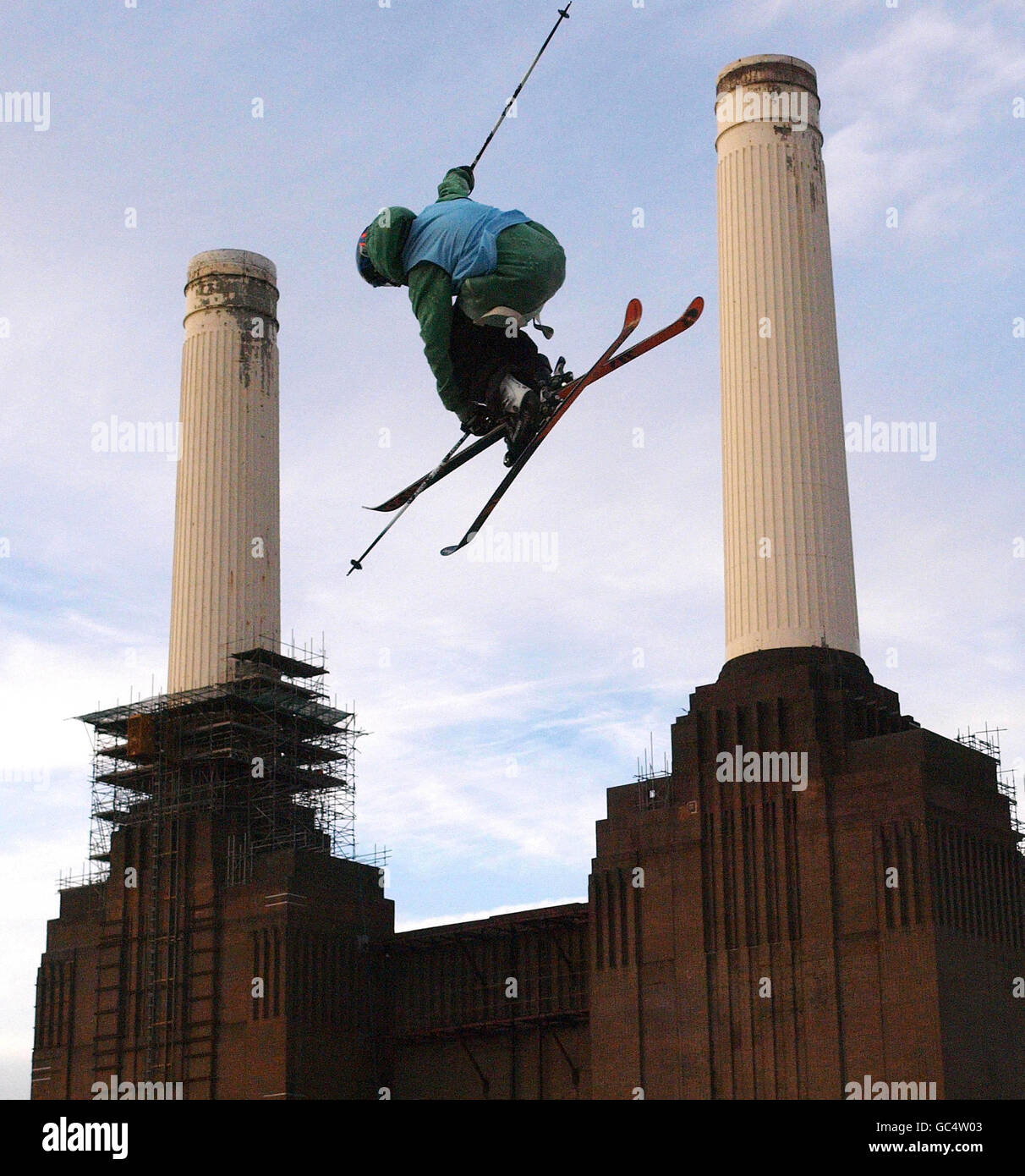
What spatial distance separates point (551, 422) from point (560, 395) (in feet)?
1.26

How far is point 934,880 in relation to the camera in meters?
48.9

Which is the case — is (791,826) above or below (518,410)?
below

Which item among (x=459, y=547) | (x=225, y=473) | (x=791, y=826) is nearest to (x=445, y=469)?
(x=459, y=547)

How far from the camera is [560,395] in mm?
27438

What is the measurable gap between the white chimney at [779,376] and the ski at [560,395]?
22600 millimetres

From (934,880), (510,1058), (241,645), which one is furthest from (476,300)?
(241,645)

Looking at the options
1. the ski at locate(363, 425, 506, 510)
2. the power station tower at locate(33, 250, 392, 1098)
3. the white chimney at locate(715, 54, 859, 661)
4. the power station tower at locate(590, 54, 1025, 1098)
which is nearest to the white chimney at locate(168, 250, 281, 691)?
the power station tower at locate(33, 250, 392, 1098)

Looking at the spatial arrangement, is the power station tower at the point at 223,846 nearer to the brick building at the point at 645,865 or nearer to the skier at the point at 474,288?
the brick building at the point at 645,865

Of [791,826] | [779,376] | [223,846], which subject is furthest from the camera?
[223,846]

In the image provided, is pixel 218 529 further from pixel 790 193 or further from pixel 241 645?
pixel 790 193

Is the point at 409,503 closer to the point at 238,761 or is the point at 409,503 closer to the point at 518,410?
the point at 518,410

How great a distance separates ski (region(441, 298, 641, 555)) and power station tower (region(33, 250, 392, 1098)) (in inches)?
1247
